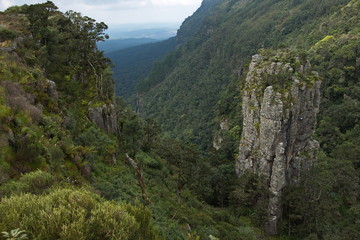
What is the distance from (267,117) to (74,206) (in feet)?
92.4

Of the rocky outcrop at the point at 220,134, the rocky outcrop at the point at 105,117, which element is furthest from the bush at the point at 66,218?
the rocky outcrop at the point at 220,134

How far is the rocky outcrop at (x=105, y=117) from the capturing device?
2491 cm

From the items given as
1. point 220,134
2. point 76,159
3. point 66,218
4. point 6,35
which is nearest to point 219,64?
point 220,134

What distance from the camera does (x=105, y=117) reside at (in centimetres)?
2623

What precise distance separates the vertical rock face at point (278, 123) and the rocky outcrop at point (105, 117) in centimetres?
1794

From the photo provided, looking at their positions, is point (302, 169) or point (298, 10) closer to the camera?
point (302, 169)

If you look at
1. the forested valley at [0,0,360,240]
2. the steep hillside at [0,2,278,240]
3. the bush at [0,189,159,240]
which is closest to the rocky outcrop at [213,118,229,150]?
the forested valley at [0,0,360,240]

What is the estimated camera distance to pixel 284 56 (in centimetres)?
3662

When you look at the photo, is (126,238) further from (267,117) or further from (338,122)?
(338,122)

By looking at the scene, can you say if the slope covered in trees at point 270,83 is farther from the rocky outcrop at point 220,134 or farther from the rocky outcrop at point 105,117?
the rocky outcrop at point 105,117

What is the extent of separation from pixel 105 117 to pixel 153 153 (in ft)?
41.5

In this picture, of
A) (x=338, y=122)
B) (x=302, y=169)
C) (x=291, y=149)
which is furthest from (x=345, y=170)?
(x=338, y=122)

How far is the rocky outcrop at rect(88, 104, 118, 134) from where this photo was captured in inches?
981

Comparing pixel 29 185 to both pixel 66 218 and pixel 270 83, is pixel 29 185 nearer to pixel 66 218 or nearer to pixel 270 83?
pixel 66 218
